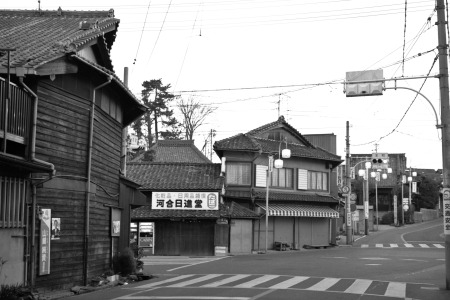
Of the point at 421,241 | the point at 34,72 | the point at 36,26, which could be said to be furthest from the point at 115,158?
the point at 421,241

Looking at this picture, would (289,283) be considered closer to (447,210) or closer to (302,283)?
(302,283)

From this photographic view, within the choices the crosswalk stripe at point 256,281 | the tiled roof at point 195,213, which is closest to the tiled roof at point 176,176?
the tiled roof at point 195,213

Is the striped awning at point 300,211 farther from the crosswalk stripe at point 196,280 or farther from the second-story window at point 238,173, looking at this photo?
the crosswalk stripe at point 196,280

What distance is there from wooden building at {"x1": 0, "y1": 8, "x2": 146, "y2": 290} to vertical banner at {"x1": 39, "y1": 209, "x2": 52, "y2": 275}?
27mm

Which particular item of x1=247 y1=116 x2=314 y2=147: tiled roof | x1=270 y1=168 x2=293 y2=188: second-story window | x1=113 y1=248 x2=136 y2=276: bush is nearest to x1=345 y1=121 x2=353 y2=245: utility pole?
x1=247 y1=116 x2=314 y2=147: tiled roof

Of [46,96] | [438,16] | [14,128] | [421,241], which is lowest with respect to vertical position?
[421,241]

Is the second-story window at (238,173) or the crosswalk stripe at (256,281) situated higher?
the second-story window at (238,173)

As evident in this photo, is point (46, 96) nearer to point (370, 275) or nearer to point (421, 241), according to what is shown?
point (370, 275)

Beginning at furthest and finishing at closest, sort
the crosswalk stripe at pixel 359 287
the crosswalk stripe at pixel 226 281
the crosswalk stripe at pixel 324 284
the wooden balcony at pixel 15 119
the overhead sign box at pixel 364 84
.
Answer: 1. the crosswalk stripe at pixel 226 281
2. the overhead sign box at pixel 364 84
3. the crosswalk stripe at pixel 324 284
4. the crosswalk stripe at pixel 359 287
5. the wooden balcony at pixel 15 119

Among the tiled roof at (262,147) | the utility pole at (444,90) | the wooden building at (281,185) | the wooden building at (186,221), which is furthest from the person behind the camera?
the tiled roof at (262,147)

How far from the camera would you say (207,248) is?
4019 centimetres

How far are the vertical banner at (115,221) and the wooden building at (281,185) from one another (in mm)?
18578

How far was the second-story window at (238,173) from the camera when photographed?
1727 inches

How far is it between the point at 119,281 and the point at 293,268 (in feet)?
28.6
